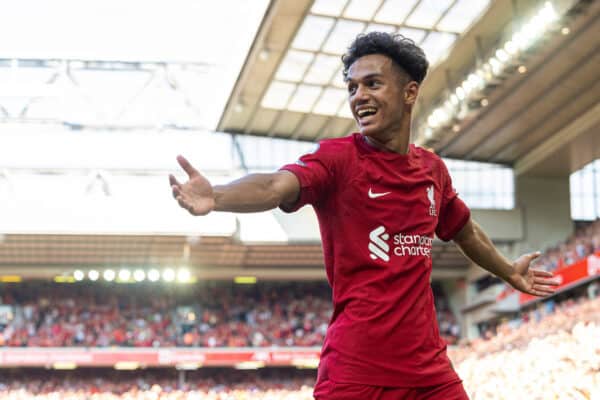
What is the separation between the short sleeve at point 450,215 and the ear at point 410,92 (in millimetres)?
533

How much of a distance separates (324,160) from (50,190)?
116ft

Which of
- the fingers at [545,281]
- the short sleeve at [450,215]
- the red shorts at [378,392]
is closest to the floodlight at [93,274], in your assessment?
the fingers at [545,281]

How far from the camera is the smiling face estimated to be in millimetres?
3721

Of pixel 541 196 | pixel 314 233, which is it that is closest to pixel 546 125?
pixel 541 196

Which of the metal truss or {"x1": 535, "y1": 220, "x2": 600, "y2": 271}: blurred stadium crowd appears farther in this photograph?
the metal truss

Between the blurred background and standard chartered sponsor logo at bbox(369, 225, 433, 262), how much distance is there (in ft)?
79.6

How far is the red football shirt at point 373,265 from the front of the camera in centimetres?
353

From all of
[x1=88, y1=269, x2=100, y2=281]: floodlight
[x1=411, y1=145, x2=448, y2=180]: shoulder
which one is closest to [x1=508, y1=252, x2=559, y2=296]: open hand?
[x1=411, y1=145, x2=448, y2=180]: shoulder

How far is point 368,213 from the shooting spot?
3643 millimetres

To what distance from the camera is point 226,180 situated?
123ft

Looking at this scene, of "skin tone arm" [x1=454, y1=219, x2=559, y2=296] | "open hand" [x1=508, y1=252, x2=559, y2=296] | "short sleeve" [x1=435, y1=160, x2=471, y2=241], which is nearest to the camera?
"short sleeve" [x1=435, y1=160, x2=471, y2=241]

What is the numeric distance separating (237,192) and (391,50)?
897 mm

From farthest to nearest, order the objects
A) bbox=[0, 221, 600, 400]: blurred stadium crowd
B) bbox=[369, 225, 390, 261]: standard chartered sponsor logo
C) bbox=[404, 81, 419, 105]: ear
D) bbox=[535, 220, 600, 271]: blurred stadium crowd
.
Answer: bbox=[0, 221, 600, 400]: blurred stadium crowd, bbox=[535, 220, 600, 271]: blurred stadium crowd, bbox=[404, 81, 419, 105]: ear, bbox=[369, 225, 390, 261]: standard chartered sponsor logo

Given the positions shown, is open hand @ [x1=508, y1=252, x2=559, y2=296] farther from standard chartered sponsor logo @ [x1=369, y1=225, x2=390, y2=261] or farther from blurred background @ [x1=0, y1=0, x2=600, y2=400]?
blurred background @ [x1=0, y1=0, x2=600, y2=400]
